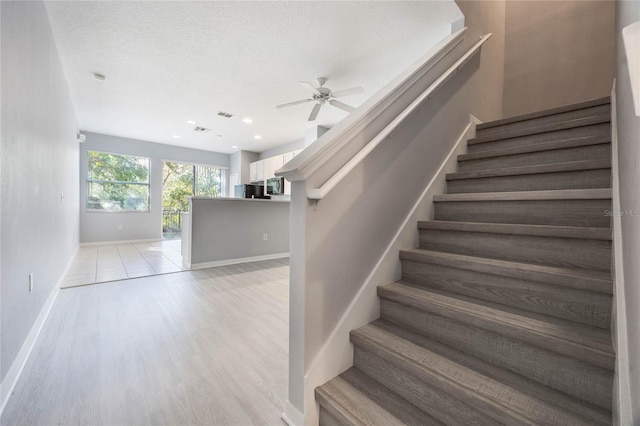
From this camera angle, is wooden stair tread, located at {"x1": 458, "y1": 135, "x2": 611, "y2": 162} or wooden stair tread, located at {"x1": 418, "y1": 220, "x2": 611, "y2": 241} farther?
wooden stair tread, located at {"x1": 458, "y1": 135, "x2": 611, "y2": 162}

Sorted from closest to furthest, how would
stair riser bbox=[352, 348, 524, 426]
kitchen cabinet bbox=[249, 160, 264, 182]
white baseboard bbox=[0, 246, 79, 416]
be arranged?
stair riser bbox=[352, 348, 524, 426] → white baseboard bbox=[0, 246, 79, 416] → kitchen cabinet bbox=[249, 160, 264, 182]

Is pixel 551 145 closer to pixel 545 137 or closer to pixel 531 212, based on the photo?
pixel 545 137

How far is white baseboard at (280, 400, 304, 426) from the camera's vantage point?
1181mm

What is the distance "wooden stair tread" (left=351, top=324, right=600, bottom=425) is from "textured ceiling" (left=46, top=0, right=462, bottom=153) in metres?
2.70

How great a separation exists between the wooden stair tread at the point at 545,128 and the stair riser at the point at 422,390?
80.4 inches

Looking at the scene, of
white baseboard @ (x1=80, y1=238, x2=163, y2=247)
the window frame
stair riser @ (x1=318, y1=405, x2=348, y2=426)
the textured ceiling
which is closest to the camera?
stair riser @ (x1=318, y1=405, x2=348, y2=426)

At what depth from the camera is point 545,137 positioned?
2.03 m

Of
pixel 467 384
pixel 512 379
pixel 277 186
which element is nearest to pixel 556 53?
pixel 512 379

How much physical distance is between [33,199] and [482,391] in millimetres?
2959

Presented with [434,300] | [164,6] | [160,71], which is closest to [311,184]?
[434,300]

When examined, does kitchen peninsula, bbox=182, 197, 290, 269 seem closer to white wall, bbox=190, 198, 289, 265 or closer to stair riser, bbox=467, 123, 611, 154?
white wall, bbox=190, 198, 289, 265

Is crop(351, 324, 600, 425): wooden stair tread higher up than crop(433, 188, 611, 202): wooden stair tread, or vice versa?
crop(433, 188, 611, 202): wooden stair tread

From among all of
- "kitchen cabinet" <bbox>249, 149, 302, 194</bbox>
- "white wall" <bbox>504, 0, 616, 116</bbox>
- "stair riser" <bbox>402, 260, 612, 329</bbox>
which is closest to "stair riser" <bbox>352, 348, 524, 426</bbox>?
"stair riser" <bbox>402, 260, 612, 329</bbox>

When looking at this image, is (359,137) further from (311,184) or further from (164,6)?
(164,6)
